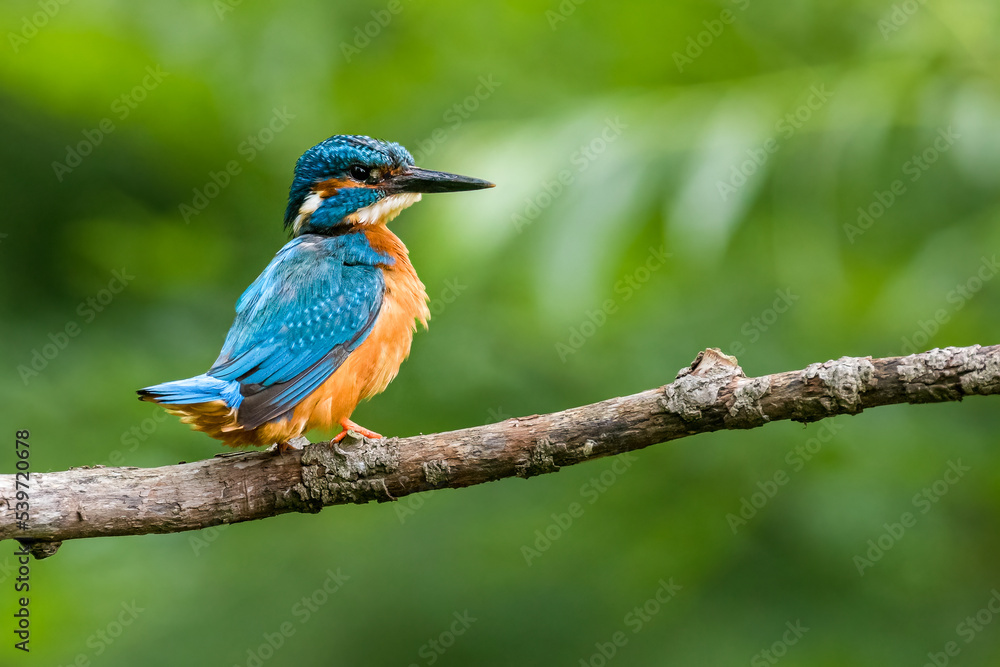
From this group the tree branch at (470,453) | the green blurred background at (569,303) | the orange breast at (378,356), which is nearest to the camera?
the tree branch at (470,453)

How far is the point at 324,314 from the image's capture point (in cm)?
335

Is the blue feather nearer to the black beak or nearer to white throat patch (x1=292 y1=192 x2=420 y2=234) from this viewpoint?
white throat patch (x1=292 y1=192 x2=420 y2=234)

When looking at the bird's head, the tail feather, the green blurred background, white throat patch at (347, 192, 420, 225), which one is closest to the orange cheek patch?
the bird's head

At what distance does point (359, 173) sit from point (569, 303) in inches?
45.8

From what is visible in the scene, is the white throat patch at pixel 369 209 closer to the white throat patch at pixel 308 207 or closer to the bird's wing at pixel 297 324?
the white throat patch at pixel 308 207

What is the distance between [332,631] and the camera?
13.8 feet

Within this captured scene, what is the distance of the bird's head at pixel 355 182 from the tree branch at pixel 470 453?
3.89 feet

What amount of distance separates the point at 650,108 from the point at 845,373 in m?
1.52

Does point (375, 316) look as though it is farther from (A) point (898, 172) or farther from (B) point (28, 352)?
(A) point (898, 172)

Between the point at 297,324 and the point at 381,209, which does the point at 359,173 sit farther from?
the point at 297,324

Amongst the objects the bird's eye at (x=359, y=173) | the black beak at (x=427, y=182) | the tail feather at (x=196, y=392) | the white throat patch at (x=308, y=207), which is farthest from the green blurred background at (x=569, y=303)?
the tail feather at (x=196, y=392)

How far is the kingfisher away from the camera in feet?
10.0

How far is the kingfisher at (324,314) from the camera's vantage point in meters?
3.05

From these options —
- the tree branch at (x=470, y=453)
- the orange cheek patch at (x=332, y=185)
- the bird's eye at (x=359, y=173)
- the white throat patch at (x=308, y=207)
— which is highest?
the bird's eye at (x=359, y=173)
